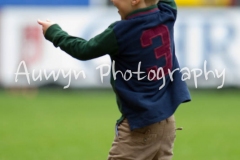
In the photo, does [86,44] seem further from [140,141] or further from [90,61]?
[90,61]

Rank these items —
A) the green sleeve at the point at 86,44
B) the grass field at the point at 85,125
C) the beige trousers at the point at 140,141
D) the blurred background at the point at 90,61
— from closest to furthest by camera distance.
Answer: the green sleeve at the point at 86,44
the beige trousers at the point at 140,141
the grass field at the point at 85,125
the blurred background at the point at 90,61

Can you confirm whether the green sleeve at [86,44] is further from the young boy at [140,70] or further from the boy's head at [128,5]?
the boy's head at [128,5]

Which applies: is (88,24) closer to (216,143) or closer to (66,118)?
(66,118)

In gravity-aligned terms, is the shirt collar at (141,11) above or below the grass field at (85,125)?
above

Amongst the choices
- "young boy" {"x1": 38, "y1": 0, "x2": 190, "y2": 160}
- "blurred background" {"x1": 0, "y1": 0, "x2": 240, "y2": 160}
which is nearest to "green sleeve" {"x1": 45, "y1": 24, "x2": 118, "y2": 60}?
"young boy" {"x1": 38, "y1": 0, "x2": 190, "y2": 160}

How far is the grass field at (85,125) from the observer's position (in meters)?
7.26

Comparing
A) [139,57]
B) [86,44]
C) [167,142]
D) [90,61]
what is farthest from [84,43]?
[90,61]

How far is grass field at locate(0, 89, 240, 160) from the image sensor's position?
7.26 meters

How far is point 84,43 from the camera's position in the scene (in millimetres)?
4246

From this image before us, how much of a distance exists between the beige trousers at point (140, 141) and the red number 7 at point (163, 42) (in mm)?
303

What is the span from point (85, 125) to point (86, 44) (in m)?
5.41

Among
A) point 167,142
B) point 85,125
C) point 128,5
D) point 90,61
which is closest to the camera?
point 128,5

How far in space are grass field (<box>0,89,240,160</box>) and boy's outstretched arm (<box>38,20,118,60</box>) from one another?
8.37 ft

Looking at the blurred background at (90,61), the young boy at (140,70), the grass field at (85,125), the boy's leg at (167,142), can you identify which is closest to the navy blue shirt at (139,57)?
the young boy at (140,70)
